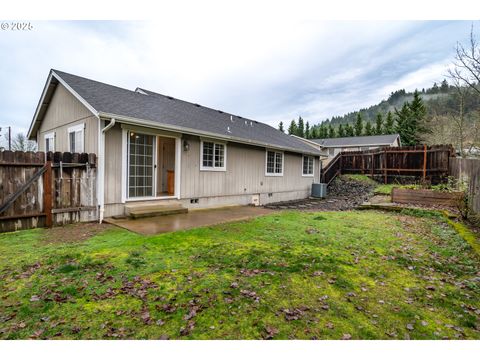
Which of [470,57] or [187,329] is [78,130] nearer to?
[187,329]

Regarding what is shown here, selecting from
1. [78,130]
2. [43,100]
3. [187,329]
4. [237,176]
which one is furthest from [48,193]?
[237,176]

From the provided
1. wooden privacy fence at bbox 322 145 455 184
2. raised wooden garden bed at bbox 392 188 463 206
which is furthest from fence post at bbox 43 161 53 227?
wooden privacy fence at bbox 322 145 455 184

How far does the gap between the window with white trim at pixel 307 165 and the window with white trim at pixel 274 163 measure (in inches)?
98.5

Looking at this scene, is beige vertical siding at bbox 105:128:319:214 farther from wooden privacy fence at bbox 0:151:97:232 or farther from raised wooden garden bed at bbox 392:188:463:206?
raised wooden garden bed at bbox 392:188:463:206

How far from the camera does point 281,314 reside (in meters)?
2.42

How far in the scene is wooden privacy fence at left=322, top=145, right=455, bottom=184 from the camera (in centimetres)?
1298

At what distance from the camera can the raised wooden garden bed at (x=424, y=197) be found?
8.06m

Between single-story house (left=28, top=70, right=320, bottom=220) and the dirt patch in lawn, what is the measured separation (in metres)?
0.51

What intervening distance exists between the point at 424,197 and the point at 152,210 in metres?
9.26

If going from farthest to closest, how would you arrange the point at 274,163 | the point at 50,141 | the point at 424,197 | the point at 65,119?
the point at 274,163
the point at 50,141
the point at 424,197
the point at 65,119

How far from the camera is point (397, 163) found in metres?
14.8

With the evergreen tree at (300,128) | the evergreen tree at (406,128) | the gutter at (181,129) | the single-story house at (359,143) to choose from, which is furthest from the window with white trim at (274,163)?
the evergreen tree at (300,128)

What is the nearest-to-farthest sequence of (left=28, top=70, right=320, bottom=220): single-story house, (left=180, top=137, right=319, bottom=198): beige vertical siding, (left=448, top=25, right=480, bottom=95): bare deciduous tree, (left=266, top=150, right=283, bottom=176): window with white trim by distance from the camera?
1. (left=28, top=70, right=320, bottom=220): single-story house
2. (left=180, top=137, right=319, bottom=198): beige vertical siding
3. (left=448, top=25, right=480, bottom=95): bare deciduous tree
4. (left=266, top=150, right=283, bottom=176): window with white trim
